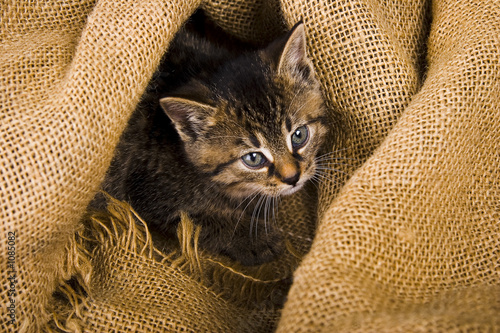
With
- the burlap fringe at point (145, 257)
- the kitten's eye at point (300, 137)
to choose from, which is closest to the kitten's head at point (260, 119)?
the kitten's eye at point (300, 137)

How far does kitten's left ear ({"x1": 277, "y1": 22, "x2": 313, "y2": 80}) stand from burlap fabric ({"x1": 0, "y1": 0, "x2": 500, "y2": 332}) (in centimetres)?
5

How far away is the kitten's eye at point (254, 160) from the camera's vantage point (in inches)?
55.7

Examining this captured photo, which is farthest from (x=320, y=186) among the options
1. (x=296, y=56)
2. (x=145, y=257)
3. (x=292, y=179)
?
(x=145, y=257)

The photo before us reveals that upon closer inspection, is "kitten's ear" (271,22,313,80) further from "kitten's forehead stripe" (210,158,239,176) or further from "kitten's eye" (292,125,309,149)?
"kitten's forehead stripe" (210,158,239,176)

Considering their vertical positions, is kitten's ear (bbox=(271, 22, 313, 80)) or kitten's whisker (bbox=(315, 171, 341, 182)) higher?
kitten's ear (bbox=(271, 22, 313, 80))

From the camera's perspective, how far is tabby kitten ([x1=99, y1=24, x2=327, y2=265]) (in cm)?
138

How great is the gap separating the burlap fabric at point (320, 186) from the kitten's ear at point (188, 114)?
0.35 feet

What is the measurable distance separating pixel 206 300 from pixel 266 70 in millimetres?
733

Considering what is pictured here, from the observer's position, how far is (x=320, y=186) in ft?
4.95

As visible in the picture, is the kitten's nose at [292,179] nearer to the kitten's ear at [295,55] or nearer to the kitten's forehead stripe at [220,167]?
the kitten's forehead stripe at [220,167]

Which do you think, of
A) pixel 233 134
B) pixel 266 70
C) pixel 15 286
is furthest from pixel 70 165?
pixel 266 70

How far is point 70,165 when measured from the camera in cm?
116

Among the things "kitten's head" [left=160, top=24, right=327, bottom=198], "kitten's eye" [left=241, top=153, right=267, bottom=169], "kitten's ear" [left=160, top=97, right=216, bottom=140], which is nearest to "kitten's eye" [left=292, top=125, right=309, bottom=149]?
"kitten's head" [left=160, top=24, right=327, bottom=198]

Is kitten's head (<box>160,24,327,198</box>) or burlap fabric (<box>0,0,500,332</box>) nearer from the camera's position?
burlap fabric (<box>0,0,500,332</box>)
